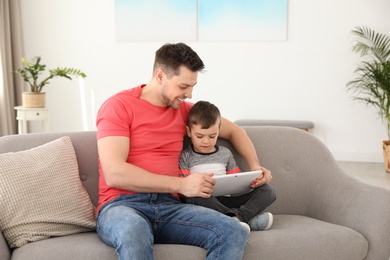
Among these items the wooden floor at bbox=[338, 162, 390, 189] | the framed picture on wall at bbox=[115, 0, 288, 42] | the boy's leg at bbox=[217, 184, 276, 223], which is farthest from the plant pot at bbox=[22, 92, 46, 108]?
the boy's leg at bbox=[217, 184, 276, 223]

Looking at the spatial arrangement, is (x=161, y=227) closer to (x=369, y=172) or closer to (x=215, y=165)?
(x=215, y=165)

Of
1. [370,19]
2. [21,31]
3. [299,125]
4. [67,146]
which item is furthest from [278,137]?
[21,31]

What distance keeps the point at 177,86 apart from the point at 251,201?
1.83 feet

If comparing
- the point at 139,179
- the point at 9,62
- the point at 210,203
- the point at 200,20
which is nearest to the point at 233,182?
the point at 210,203

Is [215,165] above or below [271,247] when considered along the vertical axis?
above

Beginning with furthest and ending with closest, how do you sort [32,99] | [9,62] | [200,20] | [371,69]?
[200,20]
[9,62]
[371,69]
[32,99]

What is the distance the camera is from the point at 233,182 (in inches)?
91.1

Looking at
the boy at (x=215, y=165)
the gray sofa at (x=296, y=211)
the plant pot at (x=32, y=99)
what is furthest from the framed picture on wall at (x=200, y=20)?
the boy at (x=215, y=165)

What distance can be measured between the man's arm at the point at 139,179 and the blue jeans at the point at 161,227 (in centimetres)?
6

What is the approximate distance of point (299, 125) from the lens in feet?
19.9

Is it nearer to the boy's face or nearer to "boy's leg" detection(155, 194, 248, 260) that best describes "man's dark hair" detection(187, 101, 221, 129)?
the boy's face

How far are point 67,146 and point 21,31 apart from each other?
4.79 meters

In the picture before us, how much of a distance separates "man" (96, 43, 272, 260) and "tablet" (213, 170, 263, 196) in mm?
51

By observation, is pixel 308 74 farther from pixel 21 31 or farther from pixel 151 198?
pixel 151 198
